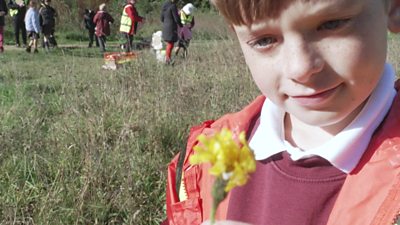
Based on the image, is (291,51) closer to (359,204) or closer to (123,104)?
(359,204)

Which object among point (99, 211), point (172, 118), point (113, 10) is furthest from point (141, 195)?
point (113, 10)

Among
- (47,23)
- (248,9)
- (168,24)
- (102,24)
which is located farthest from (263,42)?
(102,24)

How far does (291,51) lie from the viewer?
0.89 metres

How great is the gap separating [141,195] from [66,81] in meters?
2.02

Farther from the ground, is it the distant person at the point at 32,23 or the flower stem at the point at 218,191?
the flower stem at the point at 218,191

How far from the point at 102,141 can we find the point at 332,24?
241cm

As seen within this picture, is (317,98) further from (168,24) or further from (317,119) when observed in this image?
(168,24)

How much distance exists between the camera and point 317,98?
3.02 ft

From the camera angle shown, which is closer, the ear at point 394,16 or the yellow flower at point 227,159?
the yellow flower at point 227,159

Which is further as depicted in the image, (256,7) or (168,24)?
(168,24)

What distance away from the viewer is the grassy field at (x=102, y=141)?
269cm

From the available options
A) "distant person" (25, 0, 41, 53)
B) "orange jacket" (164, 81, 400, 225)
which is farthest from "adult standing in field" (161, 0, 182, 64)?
"orange jacket" (164, 81, 400, 225)

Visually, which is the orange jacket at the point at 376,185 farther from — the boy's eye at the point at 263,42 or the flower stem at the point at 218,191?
the flower stem at the point at 218,191

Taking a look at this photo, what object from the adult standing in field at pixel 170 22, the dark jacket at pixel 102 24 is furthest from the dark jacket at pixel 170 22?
the dark jacket at pixel 102 24
